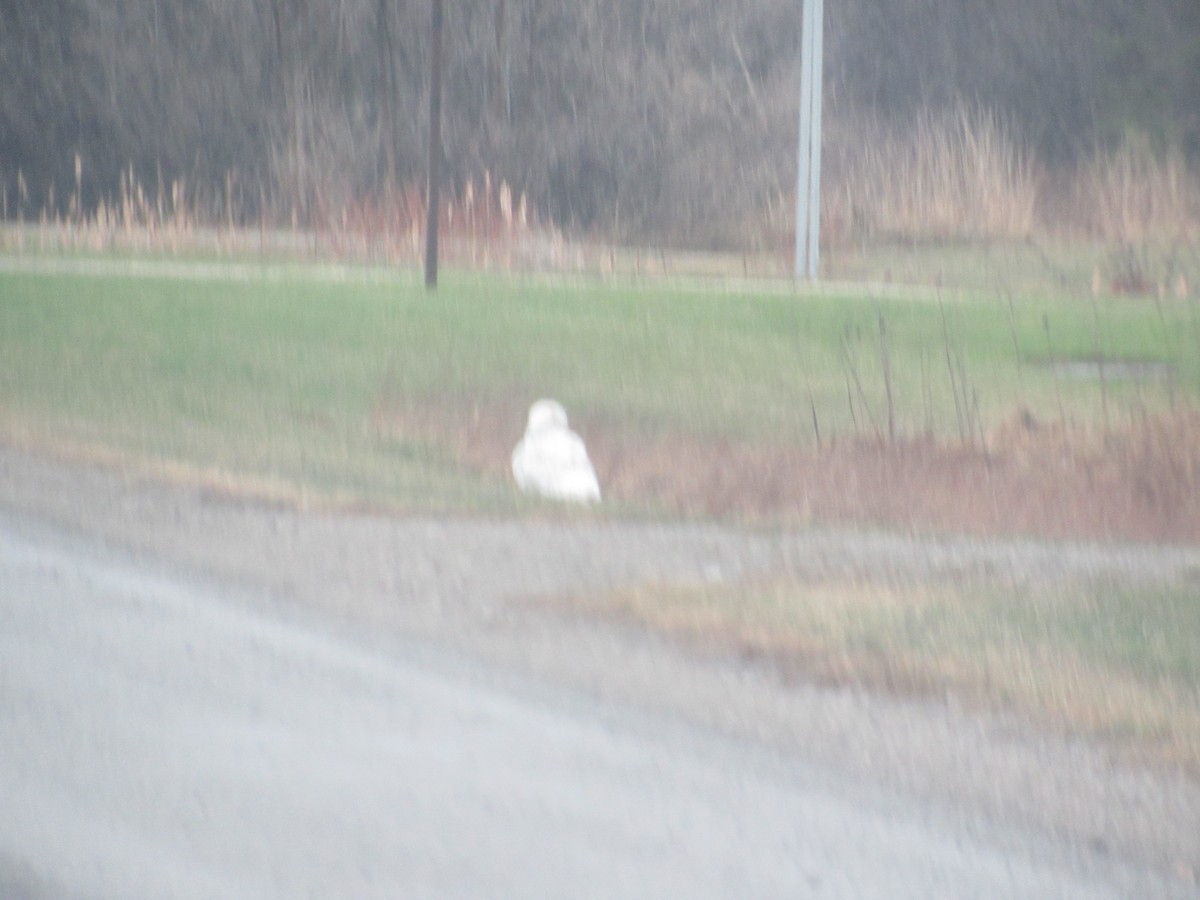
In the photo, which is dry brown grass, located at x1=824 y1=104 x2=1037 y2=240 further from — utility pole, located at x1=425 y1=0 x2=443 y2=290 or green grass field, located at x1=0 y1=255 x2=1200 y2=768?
utility pole, located at x1=425 y1=0 x2=443 y2=290

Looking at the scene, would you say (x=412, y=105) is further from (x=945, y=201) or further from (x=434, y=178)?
(x=434, y=178)

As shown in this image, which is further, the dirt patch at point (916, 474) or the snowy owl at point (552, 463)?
the dirt patch at point (916, 474)

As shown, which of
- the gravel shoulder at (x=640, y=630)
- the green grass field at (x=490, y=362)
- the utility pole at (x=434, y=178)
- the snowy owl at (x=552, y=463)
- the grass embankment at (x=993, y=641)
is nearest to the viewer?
the gravel shoulder at (x=640, y=630)

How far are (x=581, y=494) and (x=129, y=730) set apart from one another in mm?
7125

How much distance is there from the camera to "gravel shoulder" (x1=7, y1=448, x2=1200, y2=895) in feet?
19.5

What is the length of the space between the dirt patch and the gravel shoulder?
1785 mm

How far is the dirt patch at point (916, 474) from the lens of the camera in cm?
1408

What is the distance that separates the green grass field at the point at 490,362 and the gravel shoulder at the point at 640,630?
2306 millimetres

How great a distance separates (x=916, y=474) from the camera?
15430mm

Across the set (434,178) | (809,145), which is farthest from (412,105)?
(434,178)

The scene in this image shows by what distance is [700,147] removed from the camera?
4453 cm

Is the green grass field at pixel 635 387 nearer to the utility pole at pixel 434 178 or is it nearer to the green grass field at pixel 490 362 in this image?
the green grass field at pixel 490 362

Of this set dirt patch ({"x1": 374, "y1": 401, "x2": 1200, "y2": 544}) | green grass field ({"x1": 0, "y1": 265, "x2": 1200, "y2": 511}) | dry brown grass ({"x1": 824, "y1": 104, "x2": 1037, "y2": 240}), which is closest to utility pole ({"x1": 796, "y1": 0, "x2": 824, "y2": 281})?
dry brown grass ({"x1": 824, "y1": 104, "x2": 1037, "y2": 240})

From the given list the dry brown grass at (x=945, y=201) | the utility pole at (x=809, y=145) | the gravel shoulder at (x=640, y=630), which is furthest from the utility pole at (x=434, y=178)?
the gravel shoulder at (x=640, y=630)
